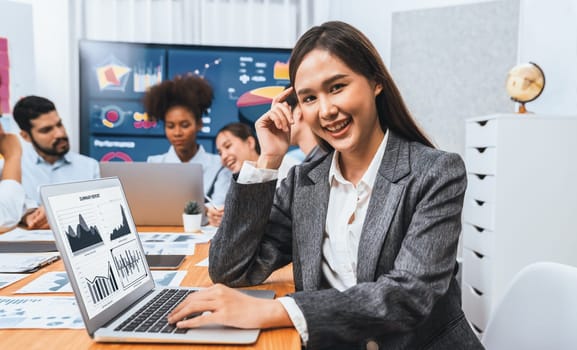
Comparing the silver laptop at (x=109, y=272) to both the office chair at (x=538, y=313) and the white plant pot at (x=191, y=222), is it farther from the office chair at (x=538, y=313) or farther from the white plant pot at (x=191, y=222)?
the white plant pot at (x=191, y=222)

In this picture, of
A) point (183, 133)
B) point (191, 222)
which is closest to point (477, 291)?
point (191, 222)

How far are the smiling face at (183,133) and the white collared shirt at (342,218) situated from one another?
2.39 metres

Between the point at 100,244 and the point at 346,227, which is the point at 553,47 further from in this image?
the point at 100,244

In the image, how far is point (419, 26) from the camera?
9.83ft

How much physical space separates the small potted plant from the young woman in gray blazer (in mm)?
682

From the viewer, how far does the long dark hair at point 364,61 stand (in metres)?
1.08

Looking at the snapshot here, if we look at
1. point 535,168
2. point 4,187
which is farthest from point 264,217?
point 4,187

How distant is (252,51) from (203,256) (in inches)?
90.8

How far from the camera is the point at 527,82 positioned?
2354 millimetres

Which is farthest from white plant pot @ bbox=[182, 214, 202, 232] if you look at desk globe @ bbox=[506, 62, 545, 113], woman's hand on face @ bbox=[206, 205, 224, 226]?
desk globe @ bbox=[506, 62, 545, 113]

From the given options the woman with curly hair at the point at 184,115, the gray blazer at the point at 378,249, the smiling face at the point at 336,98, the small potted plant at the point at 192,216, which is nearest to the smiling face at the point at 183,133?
the woman with curly hair at the point at 184,115

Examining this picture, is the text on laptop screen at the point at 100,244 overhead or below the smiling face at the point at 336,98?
below

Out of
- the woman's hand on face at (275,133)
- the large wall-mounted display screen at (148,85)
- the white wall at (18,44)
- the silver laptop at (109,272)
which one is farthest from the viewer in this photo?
the large wall-mounted display screen at (148,85)

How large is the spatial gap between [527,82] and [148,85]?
2.43m
